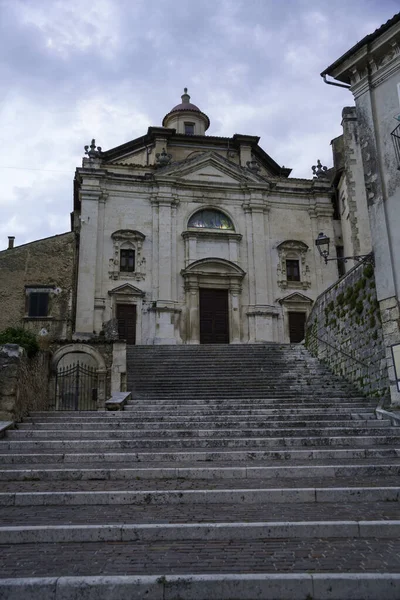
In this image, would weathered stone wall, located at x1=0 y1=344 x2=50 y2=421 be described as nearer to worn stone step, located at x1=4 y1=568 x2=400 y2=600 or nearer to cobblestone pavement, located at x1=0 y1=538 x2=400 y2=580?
cobblestone pavement, located at x1=0 y1=538 x2=400 y2=580

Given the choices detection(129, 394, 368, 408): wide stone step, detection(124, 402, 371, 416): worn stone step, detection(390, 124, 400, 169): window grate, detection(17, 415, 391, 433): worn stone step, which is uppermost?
detection(390, 124, 400, 169): window grate

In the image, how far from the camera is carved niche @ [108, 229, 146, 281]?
84.9ft

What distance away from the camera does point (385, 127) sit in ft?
38.2

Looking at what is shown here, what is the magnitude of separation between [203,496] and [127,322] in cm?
1971

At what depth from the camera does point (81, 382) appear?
17.8m

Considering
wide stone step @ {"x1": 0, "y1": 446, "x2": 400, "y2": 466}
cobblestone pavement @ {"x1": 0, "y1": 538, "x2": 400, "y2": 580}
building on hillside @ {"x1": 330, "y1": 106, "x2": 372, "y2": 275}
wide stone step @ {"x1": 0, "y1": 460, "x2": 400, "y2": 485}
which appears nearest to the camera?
cobblestone pavement @ {"x1": 0, "y1": 538, "x2": 400, "y2": 580}

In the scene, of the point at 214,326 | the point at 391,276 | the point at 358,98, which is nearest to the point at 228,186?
the point at 214,326

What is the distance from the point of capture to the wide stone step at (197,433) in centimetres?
888

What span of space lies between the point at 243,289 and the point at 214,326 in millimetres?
2628

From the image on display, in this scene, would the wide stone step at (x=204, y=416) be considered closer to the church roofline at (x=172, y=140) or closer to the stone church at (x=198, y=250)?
the stone church at (x=198, y=250)

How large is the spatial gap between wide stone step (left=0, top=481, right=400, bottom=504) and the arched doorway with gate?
9.56 m

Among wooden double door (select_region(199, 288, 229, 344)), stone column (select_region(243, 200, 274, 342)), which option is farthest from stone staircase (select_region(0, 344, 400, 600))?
stone column (select_region(243, 200, 274, 342))

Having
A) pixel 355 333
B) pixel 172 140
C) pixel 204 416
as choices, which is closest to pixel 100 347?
pixel 204 416

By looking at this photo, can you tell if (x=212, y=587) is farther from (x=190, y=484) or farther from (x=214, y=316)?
(x=214, y=316)
